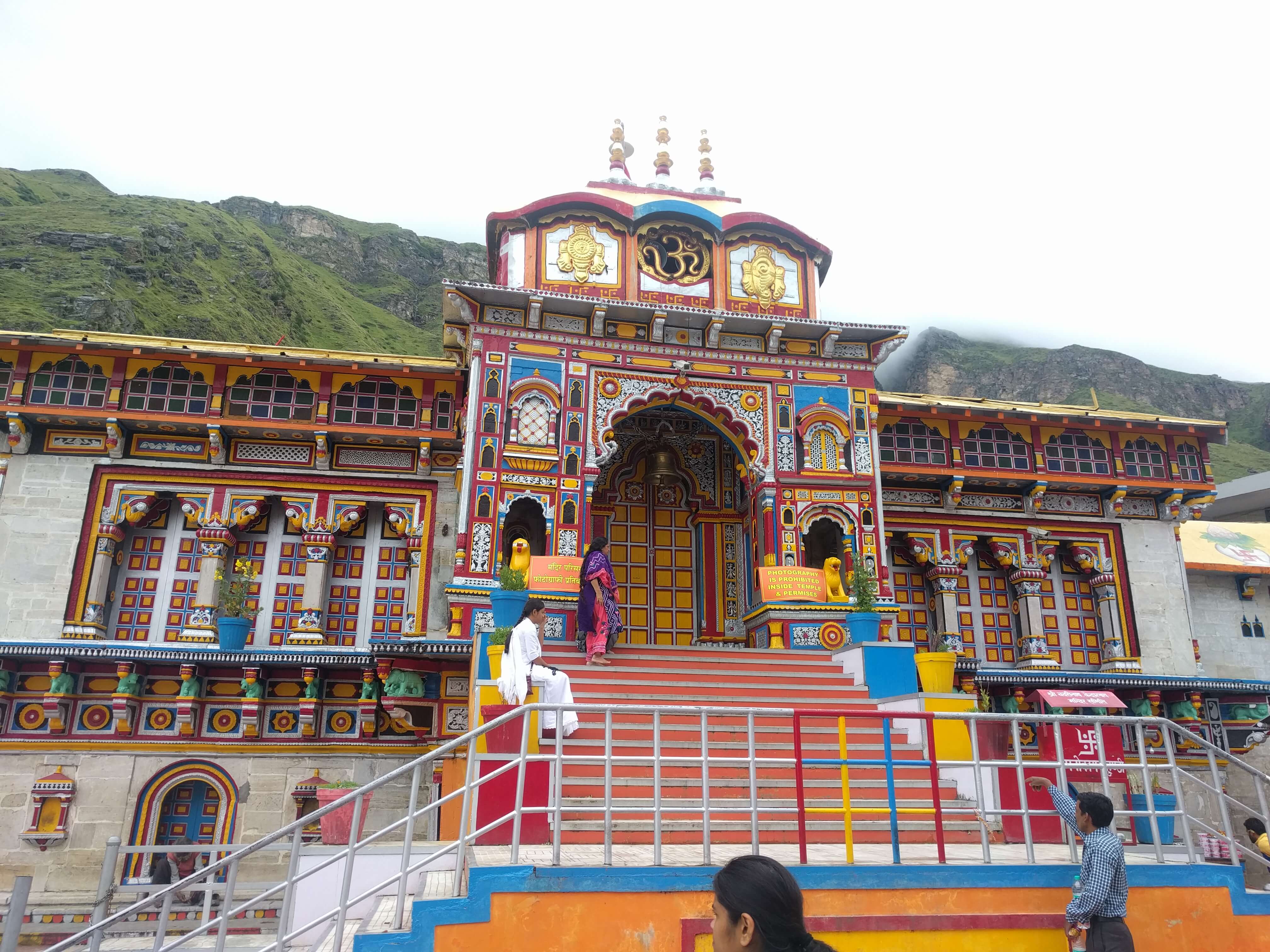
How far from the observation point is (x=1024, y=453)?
1777 centimetres

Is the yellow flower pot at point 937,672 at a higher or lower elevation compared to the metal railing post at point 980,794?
higher

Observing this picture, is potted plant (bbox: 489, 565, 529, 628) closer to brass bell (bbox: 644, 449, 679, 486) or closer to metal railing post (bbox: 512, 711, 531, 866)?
brass bell (bbox: 644, 449, 679, 486)

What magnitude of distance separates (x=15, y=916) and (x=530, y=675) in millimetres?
4686

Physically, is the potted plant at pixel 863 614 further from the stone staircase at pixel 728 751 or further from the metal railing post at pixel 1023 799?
the metal railing post at pixel 1023 799

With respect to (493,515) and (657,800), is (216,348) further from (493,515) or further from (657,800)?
(657,800)

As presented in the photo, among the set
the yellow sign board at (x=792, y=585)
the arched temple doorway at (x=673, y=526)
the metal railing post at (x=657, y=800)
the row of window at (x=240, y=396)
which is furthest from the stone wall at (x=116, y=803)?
the metal railing post at (x=657, y=800)

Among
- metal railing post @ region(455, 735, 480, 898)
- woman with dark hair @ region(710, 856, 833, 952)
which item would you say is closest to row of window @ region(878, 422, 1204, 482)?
metal railing post @ region(455, 735, 480, 898)

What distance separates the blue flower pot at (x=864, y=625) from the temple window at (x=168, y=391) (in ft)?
36.6

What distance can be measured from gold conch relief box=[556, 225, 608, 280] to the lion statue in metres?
6.17

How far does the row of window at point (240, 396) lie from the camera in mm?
15117

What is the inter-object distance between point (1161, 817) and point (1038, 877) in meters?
6.38

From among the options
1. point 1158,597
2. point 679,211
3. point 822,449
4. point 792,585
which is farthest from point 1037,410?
point 679,211

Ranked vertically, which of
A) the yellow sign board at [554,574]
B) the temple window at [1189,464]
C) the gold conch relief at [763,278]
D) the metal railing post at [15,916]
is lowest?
the metal railing post at [15,916]

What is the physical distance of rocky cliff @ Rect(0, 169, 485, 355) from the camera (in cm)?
4253
